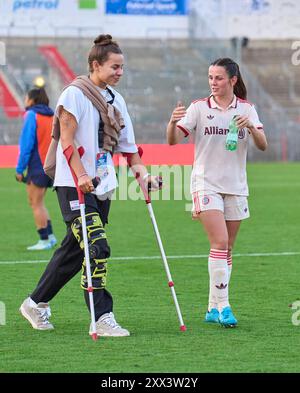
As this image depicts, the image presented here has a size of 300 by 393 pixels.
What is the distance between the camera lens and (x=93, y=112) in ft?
27.2

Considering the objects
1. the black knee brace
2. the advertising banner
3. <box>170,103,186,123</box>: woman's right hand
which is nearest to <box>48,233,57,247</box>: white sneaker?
<box>170,103,186,123</box>: woman's right hand

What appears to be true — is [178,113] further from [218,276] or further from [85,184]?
[218,276]

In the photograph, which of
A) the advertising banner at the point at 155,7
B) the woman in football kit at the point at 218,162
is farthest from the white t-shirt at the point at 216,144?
the advertising banner at the point at 155,7

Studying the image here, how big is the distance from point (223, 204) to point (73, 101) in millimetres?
1617

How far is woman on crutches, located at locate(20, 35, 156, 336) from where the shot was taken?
820 cm

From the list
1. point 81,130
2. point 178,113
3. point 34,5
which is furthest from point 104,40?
point 34,5

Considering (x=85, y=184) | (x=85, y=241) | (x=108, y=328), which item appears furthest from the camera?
(x=108, y=328)

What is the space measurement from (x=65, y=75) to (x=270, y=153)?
818 cm

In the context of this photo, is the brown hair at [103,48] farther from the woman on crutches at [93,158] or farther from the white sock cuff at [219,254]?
the white sock cuff at [219,254]

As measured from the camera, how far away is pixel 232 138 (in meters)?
8.67

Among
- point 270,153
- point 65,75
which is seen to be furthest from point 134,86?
point 270,153

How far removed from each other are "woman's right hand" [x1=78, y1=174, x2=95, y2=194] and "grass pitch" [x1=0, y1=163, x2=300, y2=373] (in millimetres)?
1119

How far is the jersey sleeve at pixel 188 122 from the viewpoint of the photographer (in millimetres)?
8844
